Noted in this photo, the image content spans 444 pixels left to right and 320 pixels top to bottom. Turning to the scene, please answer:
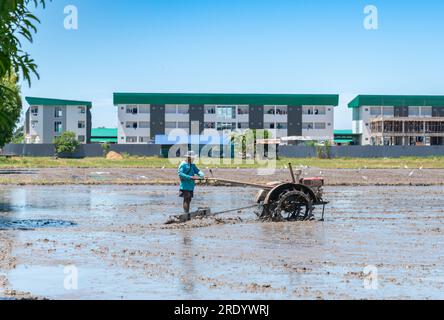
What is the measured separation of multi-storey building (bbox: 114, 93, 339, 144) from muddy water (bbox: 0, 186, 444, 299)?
83.3 meters

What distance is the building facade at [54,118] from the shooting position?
113 metres

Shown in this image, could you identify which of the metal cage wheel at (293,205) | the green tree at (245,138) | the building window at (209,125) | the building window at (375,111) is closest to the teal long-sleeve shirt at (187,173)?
the metal cage wheel at (293,205)

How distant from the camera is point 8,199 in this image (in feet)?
99.9

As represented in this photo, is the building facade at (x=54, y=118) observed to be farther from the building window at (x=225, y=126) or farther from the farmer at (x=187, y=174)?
the farmer at (x=187, y=174)

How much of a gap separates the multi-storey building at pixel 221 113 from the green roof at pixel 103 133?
16.0 meters

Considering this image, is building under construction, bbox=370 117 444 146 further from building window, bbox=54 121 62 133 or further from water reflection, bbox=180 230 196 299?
water reflection, bbox=180 230 196 299

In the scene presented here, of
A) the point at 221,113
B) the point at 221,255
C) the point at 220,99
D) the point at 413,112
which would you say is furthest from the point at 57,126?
the point at 221,255

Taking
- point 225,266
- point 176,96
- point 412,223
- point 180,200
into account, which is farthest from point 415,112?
point 225,266

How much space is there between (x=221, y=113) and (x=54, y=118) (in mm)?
24855

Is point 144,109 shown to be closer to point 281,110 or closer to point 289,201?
point 281,110

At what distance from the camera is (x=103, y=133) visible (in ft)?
420

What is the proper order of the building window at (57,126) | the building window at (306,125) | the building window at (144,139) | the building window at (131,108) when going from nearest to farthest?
the building window at (131,108)
the building window at (144,139)
the building window at (306,125)
the building window at (57,126)

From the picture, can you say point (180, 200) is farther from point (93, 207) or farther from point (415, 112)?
point (415, 112)
